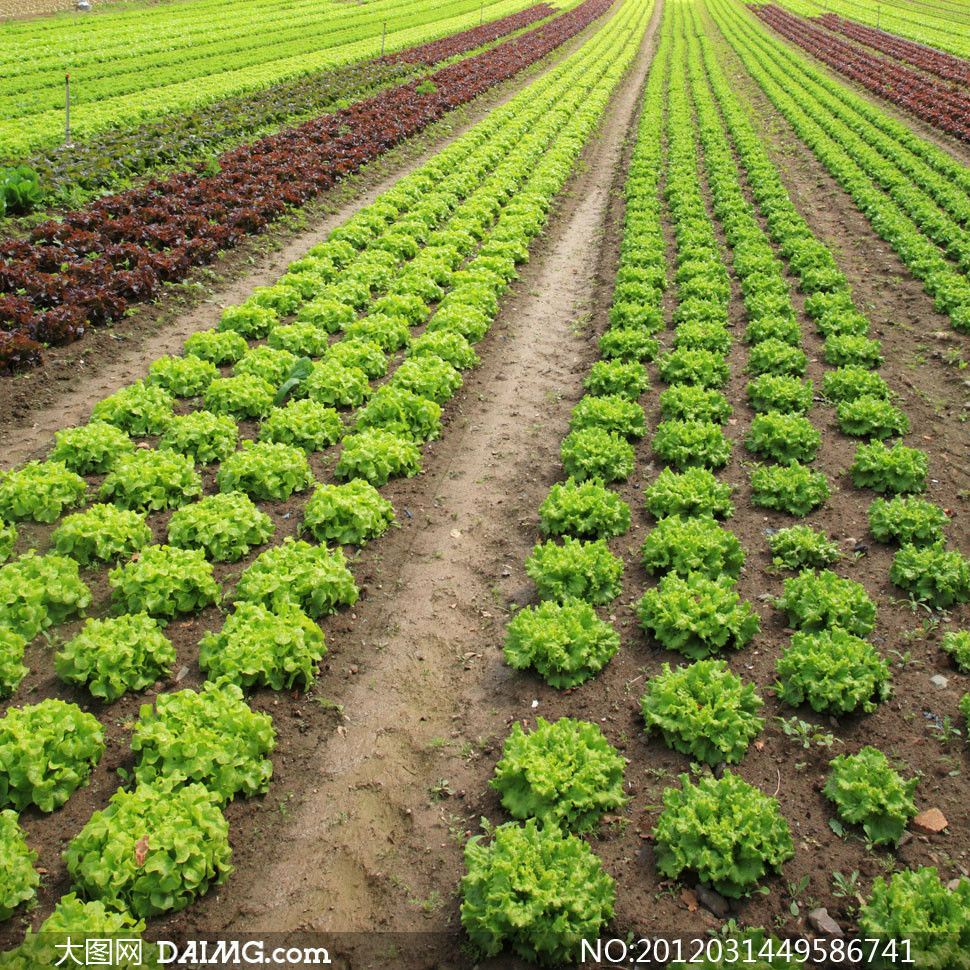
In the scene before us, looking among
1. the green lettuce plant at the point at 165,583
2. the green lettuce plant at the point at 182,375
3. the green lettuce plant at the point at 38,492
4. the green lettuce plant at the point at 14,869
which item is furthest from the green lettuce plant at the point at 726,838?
the green lettuce plant at the point at 182,375

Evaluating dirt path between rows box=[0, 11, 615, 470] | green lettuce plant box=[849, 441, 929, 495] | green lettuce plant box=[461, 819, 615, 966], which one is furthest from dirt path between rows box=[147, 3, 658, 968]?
dirt path between rows box=[0, 11, 615, 470]

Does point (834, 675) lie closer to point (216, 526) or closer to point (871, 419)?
point (871, 419)

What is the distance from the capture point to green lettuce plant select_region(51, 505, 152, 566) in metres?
8.10

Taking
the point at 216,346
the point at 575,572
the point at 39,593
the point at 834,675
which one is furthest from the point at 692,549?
the point at 216,346

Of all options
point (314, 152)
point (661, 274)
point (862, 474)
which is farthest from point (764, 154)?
point (862, 474)

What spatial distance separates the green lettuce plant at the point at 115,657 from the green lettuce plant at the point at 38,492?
8.01ft

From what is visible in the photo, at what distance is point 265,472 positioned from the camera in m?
9.36

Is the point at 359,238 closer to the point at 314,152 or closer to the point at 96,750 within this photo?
the point at 314,152

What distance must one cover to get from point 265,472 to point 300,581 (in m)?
2.23

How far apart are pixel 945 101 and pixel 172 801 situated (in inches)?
1677

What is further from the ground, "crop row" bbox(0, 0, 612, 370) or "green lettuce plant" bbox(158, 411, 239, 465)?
"crop row" bbox(0, 0, 612, 370)

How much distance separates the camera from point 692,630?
7312 millimetres

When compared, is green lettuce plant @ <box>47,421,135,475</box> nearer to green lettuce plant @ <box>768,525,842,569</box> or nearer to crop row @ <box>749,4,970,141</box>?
green lettuce plant @ <box>768,525,842,569</box>

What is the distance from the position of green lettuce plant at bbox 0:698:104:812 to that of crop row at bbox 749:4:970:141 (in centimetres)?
3571
